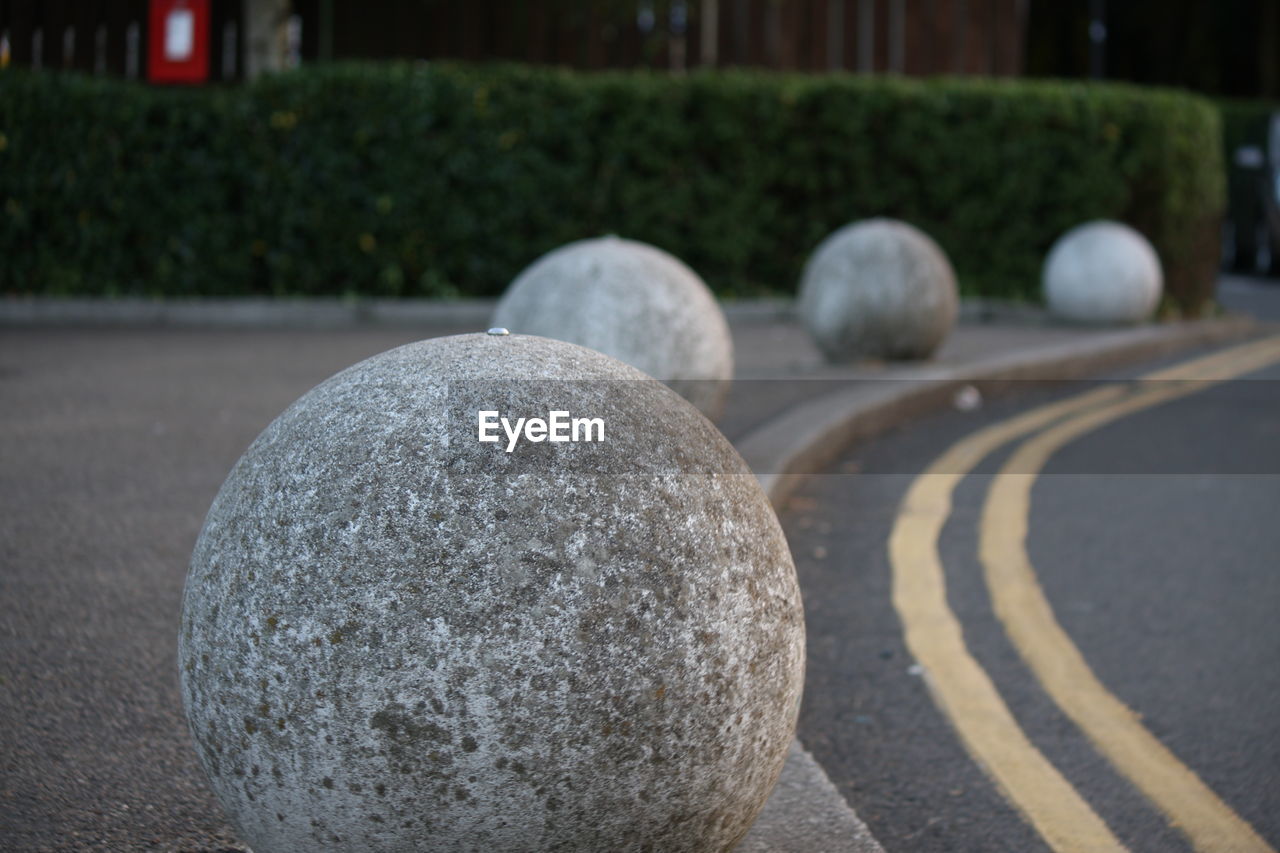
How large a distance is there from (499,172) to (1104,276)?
20.7 ft

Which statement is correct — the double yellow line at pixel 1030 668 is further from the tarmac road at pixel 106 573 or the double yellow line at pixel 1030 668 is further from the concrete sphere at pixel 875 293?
the concrete sphere at pixel 875 293

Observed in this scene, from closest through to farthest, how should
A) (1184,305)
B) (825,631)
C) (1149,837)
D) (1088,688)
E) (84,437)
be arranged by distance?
(1149,837)
(1088,688)
(825,631)
(84,437)
(1184,305)

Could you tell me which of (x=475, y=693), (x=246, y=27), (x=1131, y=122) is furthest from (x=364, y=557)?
(x=1131, y=122)

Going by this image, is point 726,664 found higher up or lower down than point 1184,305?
lower down

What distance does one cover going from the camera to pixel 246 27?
16156 millimetres

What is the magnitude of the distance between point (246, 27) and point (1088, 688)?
1388cm

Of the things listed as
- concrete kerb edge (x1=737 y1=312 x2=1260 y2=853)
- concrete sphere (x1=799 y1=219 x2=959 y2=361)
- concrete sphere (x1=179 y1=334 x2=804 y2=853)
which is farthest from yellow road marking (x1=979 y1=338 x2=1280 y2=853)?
concrete sphere (x1=799 y1=219 x2=959 y2=361)

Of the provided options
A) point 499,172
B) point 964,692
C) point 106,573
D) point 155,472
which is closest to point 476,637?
point 964,692

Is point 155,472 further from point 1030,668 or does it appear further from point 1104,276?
point 1104,276

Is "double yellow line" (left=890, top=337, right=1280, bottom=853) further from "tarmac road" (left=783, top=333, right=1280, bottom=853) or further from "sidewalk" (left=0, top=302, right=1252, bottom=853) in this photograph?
"sidewalk" (left=0, top=302, right=1252, bottom=853)

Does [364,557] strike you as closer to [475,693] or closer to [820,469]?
[475,693]

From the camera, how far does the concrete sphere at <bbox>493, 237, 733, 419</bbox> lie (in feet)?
24.1

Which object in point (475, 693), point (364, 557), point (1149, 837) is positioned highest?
point (364, 557)

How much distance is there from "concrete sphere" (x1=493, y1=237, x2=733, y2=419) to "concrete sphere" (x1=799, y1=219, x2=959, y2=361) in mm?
3472
